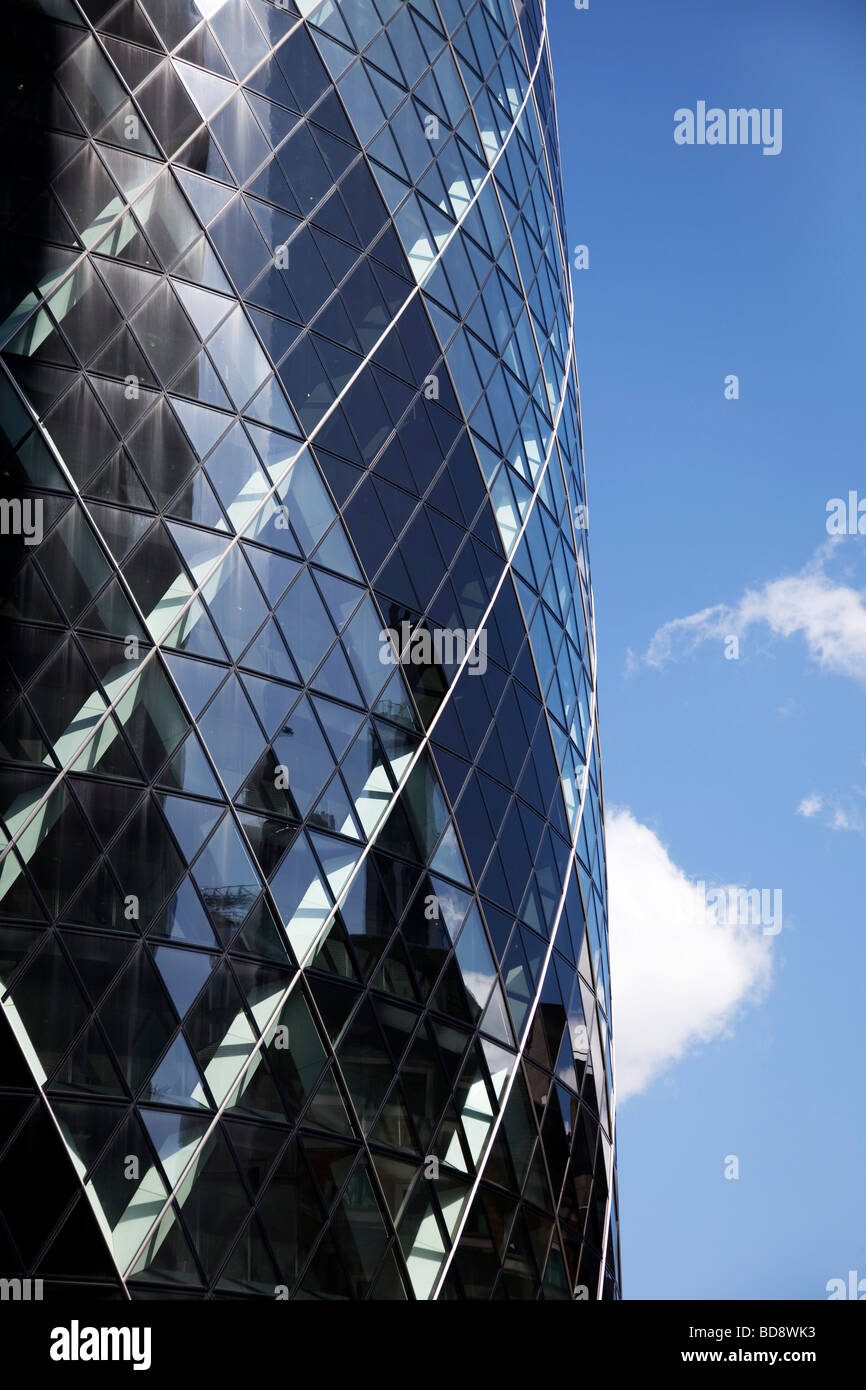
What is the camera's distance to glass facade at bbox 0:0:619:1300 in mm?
17812

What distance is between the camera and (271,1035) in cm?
1922

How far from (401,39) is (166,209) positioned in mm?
10116

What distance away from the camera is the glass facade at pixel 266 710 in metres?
17.8

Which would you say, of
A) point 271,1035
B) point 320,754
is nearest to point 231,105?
point 320,754

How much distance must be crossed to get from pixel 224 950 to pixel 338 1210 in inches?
168

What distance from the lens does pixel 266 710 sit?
2088cm

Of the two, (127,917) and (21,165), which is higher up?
(21,165)

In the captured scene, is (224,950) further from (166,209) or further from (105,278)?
(166,209)
